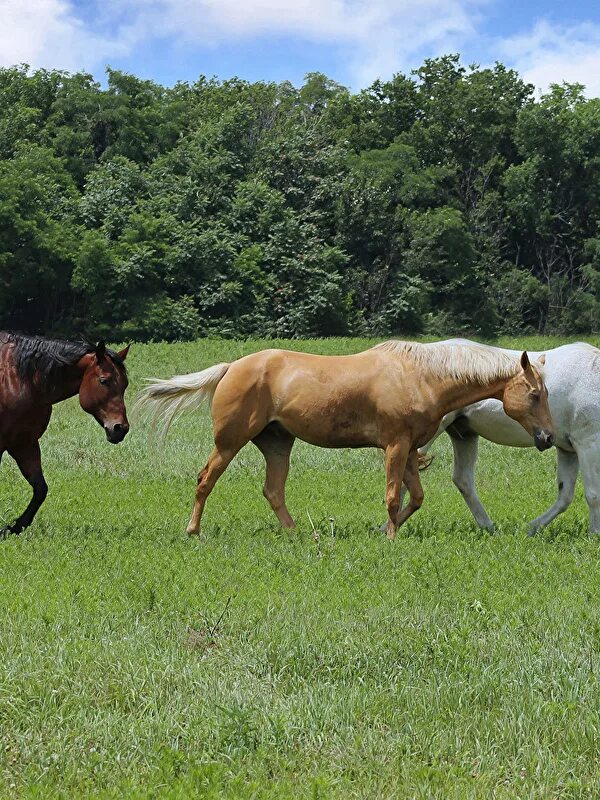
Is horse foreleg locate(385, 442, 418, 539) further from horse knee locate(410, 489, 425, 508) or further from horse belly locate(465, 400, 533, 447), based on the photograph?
horse belly locate(465, 400, 533, 447)

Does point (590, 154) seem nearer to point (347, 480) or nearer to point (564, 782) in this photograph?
point (347, 480)

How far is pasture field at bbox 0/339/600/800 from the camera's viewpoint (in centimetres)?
477

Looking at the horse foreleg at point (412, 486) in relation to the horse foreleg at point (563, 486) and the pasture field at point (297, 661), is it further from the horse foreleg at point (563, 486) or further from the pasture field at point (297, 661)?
the horse foreleg at point (563, 486)

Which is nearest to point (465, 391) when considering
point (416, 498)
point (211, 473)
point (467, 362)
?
point (467, 362)

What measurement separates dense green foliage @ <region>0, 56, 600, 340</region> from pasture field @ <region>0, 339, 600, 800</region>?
120ft

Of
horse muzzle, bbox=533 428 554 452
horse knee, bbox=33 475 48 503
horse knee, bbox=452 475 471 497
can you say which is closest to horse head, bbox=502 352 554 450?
horse muzzle, bbox=533 428 554 452

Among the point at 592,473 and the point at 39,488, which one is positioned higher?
the point at 592,473

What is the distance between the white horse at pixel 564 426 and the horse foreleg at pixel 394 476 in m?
0.85

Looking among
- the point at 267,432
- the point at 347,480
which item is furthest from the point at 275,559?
the point at 347,480

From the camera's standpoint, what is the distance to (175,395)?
1147cm

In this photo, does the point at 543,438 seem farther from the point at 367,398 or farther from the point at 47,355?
the point at 47,355

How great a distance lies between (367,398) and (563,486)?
236 cm

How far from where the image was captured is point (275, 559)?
29.6 ft

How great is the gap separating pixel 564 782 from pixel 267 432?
23.1 ft
